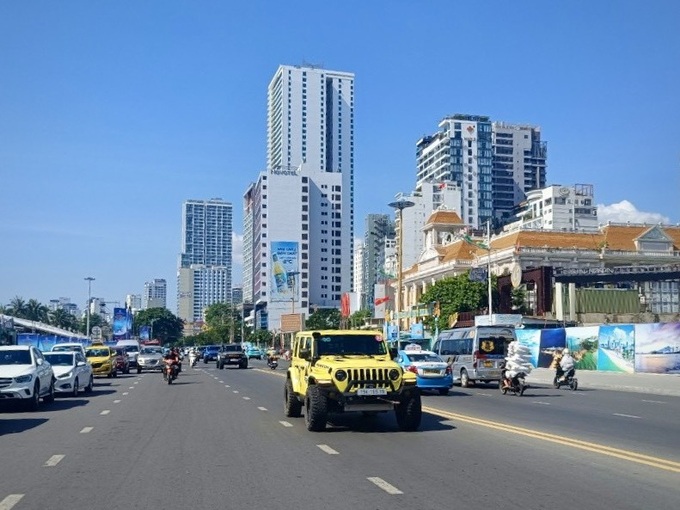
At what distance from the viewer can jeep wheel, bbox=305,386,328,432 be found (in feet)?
49.2

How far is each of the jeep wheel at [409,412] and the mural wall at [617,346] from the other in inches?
943

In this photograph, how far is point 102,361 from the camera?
144 ft

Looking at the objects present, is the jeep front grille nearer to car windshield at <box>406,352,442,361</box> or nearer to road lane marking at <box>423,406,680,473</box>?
road lane marking at <box>423,406,680,473</box>

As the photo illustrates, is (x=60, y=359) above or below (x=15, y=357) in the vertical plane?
below

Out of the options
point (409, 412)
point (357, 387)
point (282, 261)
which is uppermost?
point (282, 261)

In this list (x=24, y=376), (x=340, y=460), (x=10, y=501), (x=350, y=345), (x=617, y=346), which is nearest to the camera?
(x=10, y=501)

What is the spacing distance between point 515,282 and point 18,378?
62984mm

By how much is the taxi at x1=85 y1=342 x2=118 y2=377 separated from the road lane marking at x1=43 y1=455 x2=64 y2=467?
31.5 meters

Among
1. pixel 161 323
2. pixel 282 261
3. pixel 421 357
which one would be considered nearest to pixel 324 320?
pixel 282 261

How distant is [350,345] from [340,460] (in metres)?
5.08

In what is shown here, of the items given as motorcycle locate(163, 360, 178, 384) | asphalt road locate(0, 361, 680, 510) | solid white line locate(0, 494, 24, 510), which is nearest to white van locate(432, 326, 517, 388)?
asphalt road locate(0, 361, 680, 510)

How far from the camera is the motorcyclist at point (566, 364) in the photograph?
105ft

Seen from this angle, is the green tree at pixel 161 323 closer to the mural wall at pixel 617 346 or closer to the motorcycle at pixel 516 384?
the mural wall at pixel 617 346

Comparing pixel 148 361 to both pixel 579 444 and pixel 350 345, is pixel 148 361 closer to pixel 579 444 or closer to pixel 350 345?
pixel 350 345
